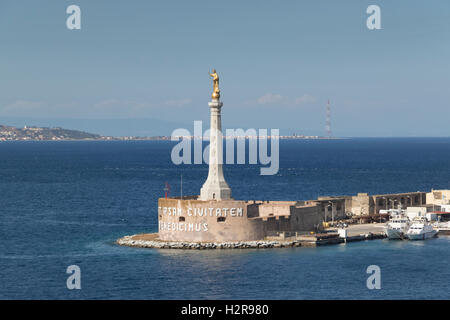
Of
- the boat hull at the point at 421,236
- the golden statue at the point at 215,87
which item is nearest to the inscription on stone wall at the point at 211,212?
the golden statue at the point at 215,87

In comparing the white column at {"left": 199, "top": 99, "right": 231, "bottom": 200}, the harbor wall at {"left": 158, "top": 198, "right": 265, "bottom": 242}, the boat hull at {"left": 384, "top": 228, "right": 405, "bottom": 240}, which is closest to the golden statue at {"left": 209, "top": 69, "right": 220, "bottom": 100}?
the white column at {"left": 199, "top": 99, "right": 231, "bottom": 200}

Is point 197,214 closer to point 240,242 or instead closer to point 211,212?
point 211,212

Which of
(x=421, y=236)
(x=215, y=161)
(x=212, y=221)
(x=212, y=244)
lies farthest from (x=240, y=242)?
(x=421, y=236)

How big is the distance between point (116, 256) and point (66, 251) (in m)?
6.48

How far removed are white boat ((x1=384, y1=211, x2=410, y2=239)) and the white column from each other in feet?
55.5

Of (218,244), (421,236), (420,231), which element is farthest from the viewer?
(421,236)

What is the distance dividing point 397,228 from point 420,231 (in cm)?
228

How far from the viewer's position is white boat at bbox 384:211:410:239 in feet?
285

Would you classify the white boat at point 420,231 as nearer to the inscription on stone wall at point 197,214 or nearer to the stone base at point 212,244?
the stone base at point 212,244

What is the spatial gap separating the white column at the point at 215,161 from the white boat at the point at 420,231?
19.1m

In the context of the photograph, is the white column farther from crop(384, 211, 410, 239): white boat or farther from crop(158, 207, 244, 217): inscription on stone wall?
crop(384, 211, 410, 239): white boat

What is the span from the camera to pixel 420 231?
287 ft
